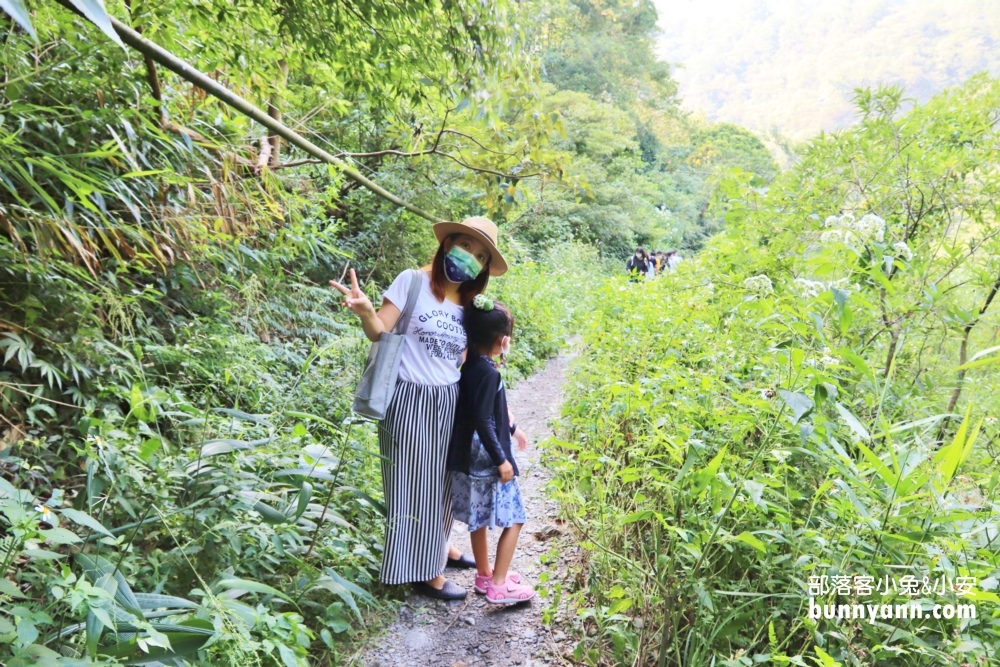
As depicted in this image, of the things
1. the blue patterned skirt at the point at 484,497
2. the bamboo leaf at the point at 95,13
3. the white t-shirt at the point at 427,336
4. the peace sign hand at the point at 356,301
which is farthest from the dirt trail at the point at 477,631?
→ the bamboo leaf at the point at 95,13

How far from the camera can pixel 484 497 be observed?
267 cm

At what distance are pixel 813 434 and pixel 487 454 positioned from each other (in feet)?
4.69

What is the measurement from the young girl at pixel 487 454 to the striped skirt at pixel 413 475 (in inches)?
4.7

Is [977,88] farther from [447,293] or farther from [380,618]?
[380,618]

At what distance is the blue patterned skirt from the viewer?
102 inches

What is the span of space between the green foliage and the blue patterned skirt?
28 cm

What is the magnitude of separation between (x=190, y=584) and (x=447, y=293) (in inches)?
57.8

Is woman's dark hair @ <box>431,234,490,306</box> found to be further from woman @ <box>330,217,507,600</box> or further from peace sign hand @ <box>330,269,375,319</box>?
peace sign hand @ <box>330,269,375,319</box>

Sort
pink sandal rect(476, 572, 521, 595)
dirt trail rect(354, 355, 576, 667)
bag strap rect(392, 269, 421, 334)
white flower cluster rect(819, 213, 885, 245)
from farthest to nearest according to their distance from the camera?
pink sandal rect(476, 572, 521, 595) < bag strap rect(392, 269, 421, 334) < dirt trail rect(354, 355, 576, 667) < white flower cluster rect(819, 213, 885, 245)

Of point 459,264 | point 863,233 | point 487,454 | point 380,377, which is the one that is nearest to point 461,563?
point 487,454

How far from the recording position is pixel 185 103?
3.84m

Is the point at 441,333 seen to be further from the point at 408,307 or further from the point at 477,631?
the point at 477,631

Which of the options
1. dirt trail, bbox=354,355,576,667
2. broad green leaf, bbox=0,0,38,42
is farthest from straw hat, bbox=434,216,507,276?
broad green leaf, bbox=0,0,38,42

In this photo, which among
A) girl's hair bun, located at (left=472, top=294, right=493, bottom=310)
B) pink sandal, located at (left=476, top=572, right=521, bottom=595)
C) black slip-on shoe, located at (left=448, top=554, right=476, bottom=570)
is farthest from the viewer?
black slip-on shoe, located at (left=448, top=554, right=476, bottom=570)
